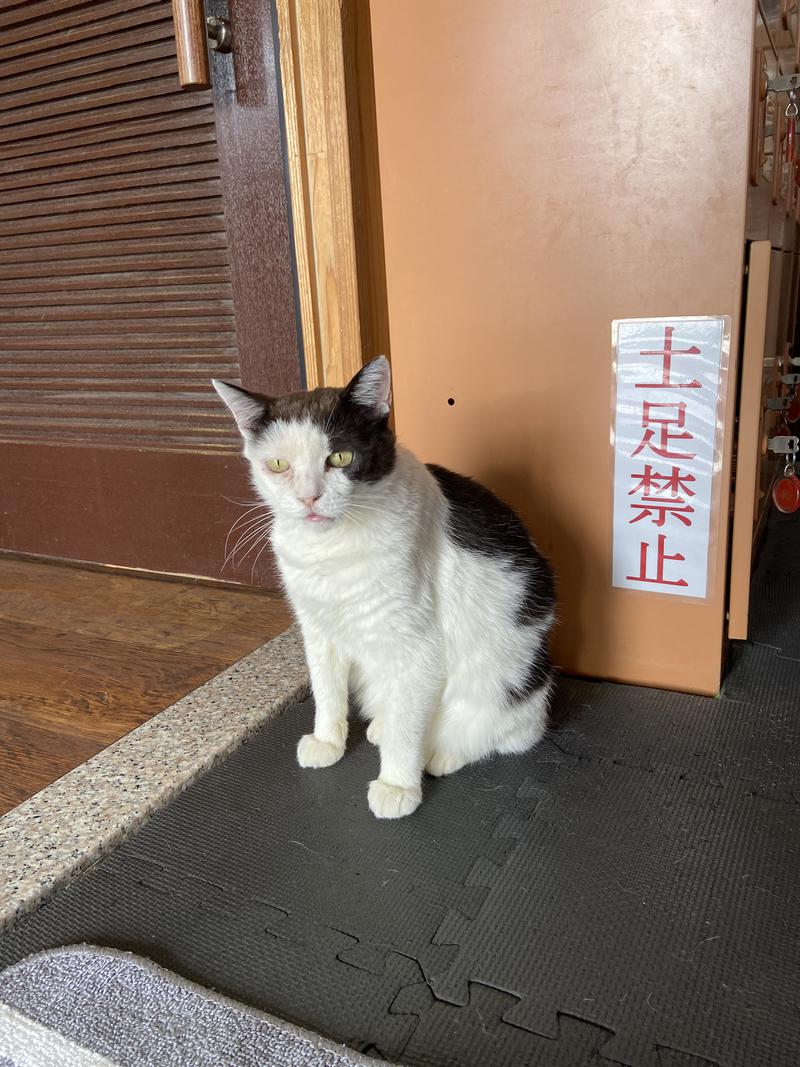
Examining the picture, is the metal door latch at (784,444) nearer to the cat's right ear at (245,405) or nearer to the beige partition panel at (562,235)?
the beige partition panel at (562,235)

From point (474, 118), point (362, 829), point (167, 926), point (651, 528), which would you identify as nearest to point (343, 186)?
point (474, 118)

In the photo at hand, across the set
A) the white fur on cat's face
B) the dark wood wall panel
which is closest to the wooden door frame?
the dark wood wall panel

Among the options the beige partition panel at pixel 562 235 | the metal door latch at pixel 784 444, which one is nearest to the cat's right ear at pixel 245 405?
the beige partition panel at pixel 562 235

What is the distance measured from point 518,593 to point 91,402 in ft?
5.08

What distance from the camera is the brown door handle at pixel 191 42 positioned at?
62.9 inches

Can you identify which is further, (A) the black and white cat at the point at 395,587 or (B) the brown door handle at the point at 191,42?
(B) the brown door handle at the point at 191,42

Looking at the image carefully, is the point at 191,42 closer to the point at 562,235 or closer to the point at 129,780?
the point at 562,235

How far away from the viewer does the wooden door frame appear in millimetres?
1560

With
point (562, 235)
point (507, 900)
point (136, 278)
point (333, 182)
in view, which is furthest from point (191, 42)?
point (507, 900)

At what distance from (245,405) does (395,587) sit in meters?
0.35

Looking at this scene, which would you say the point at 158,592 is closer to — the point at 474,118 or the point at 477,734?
the point at 477,734

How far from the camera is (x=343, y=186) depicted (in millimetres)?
1615

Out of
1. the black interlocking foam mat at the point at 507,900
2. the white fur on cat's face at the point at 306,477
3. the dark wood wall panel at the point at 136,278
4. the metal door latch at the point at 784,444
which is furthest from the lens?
the dark wood wall panel at the point at 136,278

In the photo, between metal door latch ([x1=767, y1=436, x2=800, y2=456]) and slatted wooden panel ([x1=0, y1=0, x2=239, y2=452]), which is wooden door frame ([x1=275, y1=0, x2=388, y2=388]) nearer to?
slatted wooden panel ([x1=0, y1=0, x2=239, y2=452])
